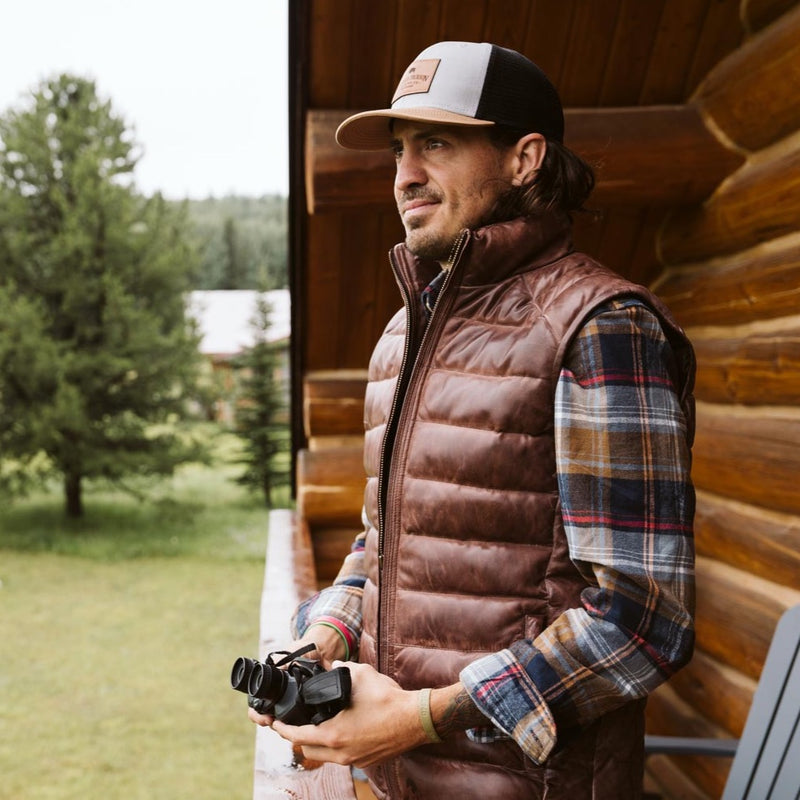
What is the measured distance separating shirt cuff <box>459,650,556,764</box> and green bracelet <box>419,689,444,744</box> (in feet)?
0.24

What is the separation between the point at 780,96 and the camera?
2760 millimetres

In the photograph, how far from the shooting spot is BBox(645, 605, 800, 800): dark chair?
2.15 meters

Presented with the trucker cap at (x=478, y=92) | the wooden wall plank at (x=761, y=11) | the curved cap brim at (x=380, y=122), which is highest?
the wooden wall plank at (x=761, y=11)

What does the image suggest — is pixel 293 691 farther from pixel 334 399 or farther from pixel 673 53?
pixel 334 399

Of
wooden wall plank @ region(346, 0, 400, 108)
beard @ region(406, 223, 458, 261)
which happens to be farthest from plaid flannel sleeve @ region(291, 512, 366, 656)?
wooden wall plank @ region(346, 0, 400, 108)

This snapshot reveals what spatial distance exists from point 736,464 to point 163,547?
11.8 metres

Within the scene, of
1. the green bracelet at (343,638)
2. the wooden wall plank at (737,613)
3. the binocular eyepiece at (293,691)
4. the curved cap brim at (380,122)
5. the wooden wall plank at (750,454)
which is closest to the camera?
the binocular eyepiece at (293,691)

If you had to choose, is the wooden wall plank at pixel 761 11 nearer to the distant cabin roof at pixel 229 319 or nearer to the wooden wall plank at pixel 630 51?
the wooden wall plank at pixel 630 51

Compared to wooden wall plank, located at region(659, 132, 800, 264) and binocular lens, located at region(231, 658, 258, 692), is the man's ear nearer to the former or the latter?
binocular lens, located at region(231, 658, 258, 692)

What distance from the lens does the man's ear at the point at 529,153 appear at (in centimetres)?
152

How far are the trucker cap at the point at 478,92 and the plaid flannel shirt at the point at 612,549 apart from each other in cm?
42

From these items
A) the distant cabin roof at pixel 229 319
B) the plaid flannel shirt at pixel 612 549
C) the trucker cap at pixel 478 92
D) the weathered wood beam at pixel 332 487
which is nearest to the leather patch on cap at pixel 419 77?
the trucker cap at pixel 478 92

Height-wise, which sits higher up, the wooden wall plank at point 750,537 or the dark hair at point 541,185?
the dark hair at point 541,185

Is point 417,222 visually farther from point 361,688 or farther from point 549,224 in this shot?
point 361,688
